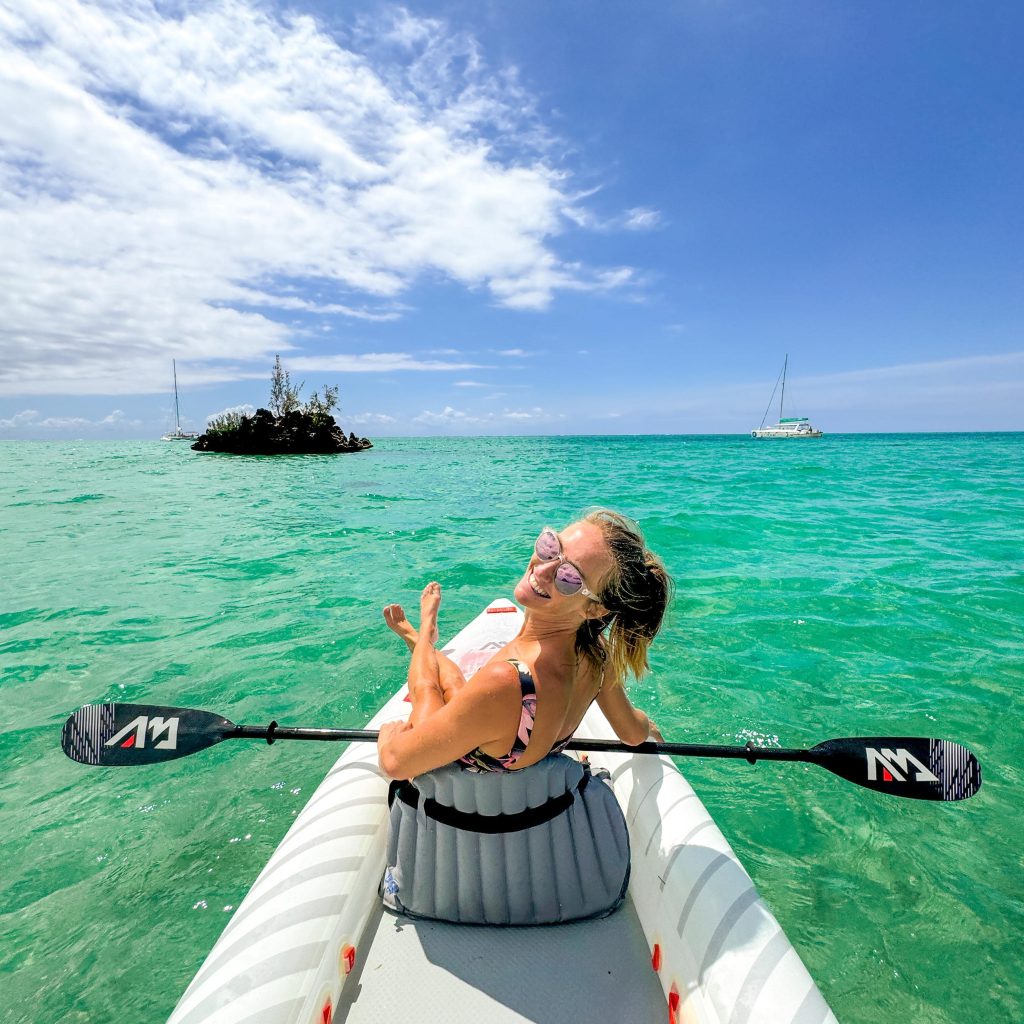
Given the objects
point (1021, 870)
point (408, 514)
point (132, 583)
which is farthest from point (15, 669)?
point (408, 514)

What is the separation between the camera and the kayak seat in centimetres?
198

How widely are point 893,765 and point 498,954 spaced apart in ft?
6.42

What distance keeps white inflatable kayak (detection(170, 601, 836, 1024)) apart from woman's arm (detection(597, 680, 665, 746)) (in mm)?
303

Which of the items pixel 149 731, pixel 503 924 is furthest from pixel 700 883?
pixel 149 731

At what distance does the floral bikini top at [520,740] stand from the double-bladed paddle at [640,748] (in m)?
0.73

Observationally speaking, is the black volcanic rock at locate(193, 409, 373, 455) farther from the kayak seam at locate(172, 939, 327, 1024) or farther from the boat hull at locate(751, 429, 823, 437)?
the boat hull at locate(751, 429, 823, 437)

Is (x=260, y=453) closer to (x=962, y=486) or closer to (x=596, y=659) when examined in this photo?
(x=962, y=486)

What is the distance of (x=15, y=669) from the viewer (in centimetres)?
578

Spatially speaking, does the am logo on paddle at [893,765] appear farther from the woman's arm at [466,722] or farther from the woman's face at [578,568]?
the woman's arm at [466,722]

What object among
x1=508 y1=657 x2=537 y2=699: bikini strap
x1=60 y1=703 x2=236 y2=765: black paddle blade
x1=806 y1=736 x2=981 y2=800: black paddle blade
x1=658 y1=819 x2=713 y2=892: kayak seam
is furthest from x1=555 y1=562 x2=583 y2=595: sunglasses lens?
x1=60 y1=703 x2=236 y2=765: black paddle blade

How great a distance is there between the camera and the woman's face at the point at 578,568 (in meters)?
1.79

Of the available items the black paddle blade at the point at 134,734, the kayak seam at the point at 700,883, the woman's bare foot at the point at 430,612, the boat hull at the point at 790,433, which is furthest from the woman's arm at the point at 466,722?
the boat hull at the point at 790,433

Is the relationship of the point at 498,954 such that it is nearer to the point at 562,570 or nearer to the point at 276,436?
the point at 562,570

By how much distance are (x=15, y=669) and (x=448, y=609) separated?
457 cm
